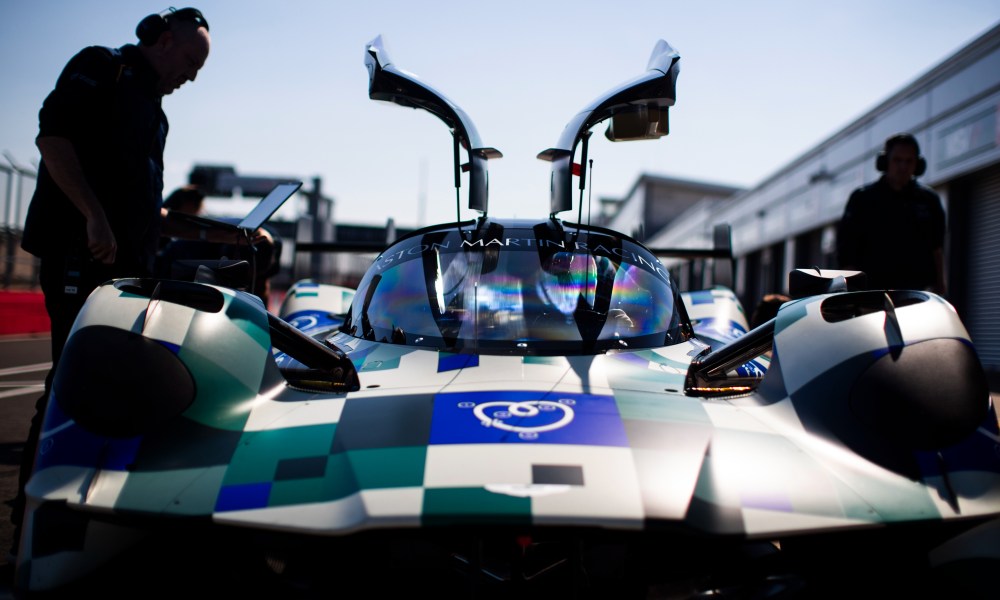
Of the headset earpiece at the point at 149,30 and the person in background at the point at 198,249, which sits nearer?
the headset earpiece at the point at 149,30

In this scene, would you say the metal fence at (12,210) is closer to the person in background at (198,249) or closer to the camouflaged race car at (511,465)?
the person in background at (198,249)

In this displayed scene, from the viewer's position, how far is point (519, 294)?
90.8 inches

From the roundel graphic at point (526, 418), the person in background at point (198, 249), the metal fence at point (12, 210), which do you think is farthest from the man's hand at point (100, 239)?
the metal fence at point (12, 210)

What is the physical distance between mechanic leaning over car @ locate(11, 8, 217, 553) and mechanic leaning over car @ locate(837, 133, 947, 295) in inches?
133

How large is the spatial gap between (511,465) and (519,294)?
1.04m

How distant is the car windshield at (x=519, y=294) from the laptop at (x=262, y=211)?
417 millimetres

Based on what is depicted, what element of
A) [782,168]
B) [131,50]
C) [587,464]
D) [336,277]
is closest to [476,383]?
[587,464]

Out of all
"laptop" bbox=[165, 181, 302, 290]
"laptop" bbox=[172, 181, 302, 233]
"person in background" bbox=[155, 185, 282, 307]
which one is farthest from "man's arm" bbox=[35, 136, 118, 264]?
"person in background" bbox=[155, 185, 282, 307]

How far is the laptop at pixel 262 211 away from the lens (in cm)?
256

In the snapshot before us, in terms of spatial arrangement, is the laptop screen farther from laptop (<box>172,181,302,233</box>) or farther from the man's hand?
the man's hand

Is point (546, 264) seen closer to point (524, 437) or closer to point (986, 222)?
point (524, 437)

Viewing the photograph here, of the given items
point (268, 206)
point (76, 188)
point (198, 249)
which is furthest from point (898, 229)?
point (198, 249)

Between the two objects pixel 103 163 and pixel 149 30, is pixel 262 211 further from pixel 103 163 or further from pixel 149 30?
pixel 149 30

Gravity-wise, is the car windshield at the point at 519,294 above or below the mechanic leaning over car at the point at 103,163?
below
